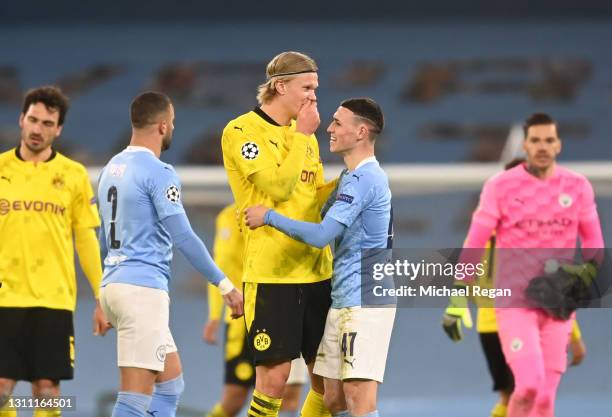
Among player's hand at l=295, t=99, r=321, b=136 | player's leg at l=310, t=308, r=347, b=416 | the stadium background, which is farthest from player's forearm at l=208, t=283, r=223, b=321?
the stadium background

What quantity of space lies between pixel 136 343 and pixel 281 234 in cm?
88

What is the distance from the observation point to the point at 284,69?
18.3 feet

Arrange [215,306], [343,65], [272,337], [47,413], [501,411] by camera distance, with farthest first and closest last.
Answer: [343,65] < [215,306] < [501,411] < [47,413] < [272,337]

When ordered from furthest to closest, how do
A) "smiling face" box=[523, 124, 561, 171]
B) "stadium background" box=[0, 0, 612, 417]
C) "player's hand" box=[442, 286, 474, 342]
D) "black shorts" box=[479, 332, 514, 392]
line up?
"stadium background" box=[0, 0, 612, 417] < "black shorts" box=[479, 332, 514, 392] < "smiling face" box=[523, 124, 561, 171] < "player's hand" box=[442, 286, 474, 342]

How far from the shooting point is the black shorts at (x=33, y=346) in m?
6.31

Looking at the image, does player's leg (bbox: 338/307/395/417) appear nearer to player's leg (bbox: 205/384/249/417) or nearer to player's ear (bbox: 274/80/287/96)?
player's ear (bbox: 274/80/287/96)

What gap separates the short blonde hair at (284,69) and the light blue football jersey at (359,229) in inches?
21.9

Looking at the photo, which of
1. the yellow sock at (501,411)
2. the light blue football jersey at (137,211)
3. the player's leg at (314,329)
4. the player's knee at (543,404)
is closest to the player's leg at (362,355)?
the player's leg at (314,329)

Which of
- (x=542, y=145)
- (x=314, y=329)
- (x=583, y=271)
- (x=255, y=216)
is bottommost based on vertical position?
(x=314, y=329)

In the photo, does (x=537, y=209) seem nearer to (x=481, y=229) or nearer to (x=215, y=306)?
(x=481, y=229)

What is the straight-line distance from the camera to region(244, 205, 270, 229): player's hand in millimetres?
5305

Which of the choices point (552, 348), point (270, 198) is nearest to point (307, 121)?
point (270, 198)

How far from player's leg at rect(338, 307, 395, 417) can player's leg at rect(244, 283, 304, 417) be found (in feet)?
0.79

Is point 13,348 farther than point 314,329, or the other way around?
point 13,348
